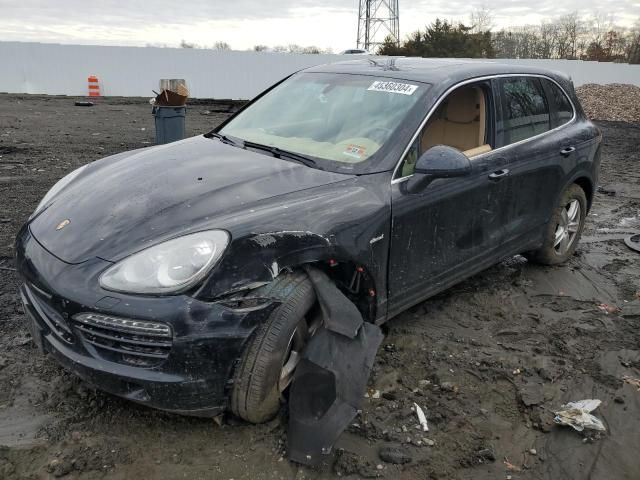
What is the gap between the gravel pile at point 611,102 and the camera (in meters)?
20.6

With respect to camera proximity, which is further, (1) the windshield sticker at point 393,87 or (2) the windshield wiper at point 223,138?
(2) the windshield wiper at point 223,138

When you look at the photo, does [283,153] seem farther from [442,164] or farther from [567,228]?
[567,228]

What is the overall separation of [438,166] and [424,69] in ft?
3.39

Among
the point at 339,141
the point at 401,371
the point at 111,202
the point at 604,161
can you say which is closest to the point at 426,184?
the point at 339,141

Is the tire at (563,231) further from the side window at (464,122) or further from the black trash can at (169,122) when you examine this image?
the black trash can at (169,122)

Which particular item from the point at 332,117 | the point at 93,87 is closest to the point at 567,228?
the point at 332,117

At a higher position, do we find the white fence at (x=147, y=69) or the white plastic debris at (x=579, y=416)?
the white fence at (x=147, y=69)

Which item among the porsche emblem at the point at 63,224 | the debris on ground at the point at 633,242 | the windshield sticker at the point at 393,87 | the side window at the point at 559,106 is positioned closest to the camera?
the porsche emblem at the point at 63,224

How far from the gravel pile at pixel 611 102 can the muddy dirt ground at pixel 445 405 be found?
59.6ft

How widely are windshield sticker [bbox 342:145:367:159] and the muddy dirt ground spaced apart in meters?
1.25

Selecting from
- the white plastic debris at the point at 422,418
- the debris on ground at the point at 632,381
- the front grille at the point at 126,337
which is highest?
the front grille at the point at 126,337

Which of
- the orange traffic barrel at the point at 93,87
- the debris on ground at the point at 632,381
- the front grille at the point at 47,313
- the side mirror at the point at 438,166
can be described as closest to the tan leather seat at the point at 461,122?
the side mirror at the point at 438,166

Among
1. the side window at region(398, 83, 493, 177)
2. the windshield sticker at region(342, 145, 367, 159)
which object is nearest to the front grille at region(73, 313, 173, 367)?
the windshield sticker at region(342, 145, 367, 159)

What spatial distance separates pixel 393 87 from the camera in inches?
138
